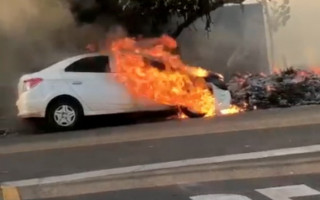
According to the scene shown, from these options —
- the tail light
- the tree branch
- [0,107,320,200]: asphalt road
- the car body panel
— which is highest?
the tree branch

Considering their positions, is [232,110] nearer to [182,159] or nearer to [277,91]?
[277,91]

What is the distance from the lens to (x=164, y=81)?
13570 millimetres

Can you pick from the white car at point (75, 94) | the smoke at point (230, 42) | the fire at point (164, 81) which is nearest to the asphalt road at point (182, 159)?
the white car at point (75, 94)

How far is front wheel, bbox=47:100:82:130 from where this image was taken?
1314cm

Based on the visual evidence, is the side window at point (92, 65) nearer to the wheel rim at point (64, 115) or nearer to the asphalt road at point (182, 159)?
the wheel rim at point (64, 115)

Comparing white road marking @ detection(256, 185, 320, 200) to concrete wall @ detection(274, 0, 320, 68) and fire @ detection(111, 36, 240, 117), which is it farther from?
concrete wall @ detection(274, 0, 320, 68)

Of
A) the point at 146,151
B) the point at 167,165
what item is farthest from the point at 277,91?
the point at 167,165

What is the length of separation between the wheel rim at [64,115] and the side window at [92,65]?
0.73 meters

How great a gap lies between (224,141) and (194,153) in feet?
2.84

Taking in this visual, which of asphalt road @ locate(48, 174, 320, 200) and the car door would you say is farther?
the car door

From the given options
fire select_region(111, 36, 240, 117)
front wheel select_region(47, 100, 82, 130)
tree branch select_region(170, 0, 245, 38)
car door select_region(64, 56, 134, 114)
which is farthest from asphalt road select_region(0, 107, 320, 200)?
tree branch select_region(170, 0, 245, 38)

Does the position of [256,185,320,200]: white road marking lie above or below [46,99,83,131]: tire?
below

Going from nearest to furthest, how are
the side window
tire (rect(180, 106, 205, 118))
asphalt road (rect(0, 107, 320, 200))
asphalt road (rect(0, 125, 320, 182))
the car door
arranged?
asphalt road (rect(0, 107, 320, 200)), asphalt road (rect(0, 125, 320, 182)), the car door, the side window, tire (rect(180, 106, 205, 118))

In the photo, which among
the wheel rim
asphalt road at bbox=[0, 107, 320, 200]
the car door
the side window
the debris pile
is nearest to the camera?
asphalt road at bbox=[0, 107, 320, 200]
